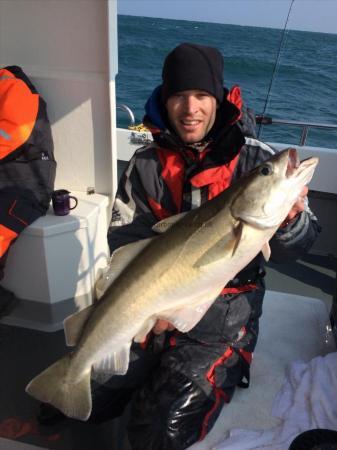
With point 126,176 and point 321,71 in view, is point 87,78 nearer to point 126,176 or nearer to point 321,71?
point 126,176

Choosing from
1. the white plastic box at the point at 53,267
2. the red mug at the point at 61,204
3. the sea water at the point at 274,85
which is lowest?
the sea water at the point at 274,85

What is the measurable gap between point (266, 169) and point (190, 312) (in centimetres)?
86

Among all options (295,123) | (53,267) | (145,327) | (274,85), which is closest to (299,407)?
(145,327)

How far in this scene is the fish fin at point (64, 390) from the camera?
2.27 metres

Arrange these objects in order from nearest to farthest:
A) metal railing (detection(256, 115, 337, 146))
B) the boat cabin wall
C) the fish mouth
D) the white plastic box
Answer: the fish mouth
the white plastic box
the boat cabin wall
metal railing (detection(256, 115, 337, 146))

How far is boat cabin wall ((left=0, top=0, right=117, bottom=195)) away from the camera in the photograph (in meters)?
4.24

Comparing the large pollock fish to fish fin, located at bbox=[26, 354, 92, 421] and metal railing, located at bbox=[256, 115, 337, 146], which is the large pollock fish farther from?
metal railing, located at bbox=[256, 115, 337, 146]

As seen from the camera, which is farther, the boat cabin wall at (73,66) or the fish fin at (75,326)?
the boat cabin wall at (73,66)

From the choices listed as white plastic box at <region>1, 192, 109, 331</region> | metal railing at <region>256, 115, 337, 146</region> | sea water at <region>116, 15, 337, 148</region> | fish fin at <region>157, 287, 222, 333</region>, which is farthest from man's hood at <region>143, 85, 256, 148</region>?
sea water at <region>116, 15, 337, 148</region>

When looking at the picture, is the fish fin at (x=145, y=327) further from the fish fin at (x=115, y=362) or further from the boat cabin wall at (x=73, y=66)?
the boat cabin wall at (x=73, y=66)

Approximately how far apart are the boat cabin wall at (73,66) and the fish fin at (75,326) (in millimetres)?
2702

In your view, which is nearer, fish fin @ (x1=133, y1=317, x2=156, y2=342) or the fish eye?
the fish eye

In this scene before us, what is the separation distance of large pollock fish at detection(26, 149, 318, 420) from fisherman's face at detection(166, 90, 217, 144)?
34.6 inches

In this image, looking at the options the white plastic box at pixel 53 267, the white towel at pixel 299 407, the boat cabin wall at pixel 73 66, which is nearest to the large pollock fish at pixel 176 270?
the white towel at pixel 299 407
